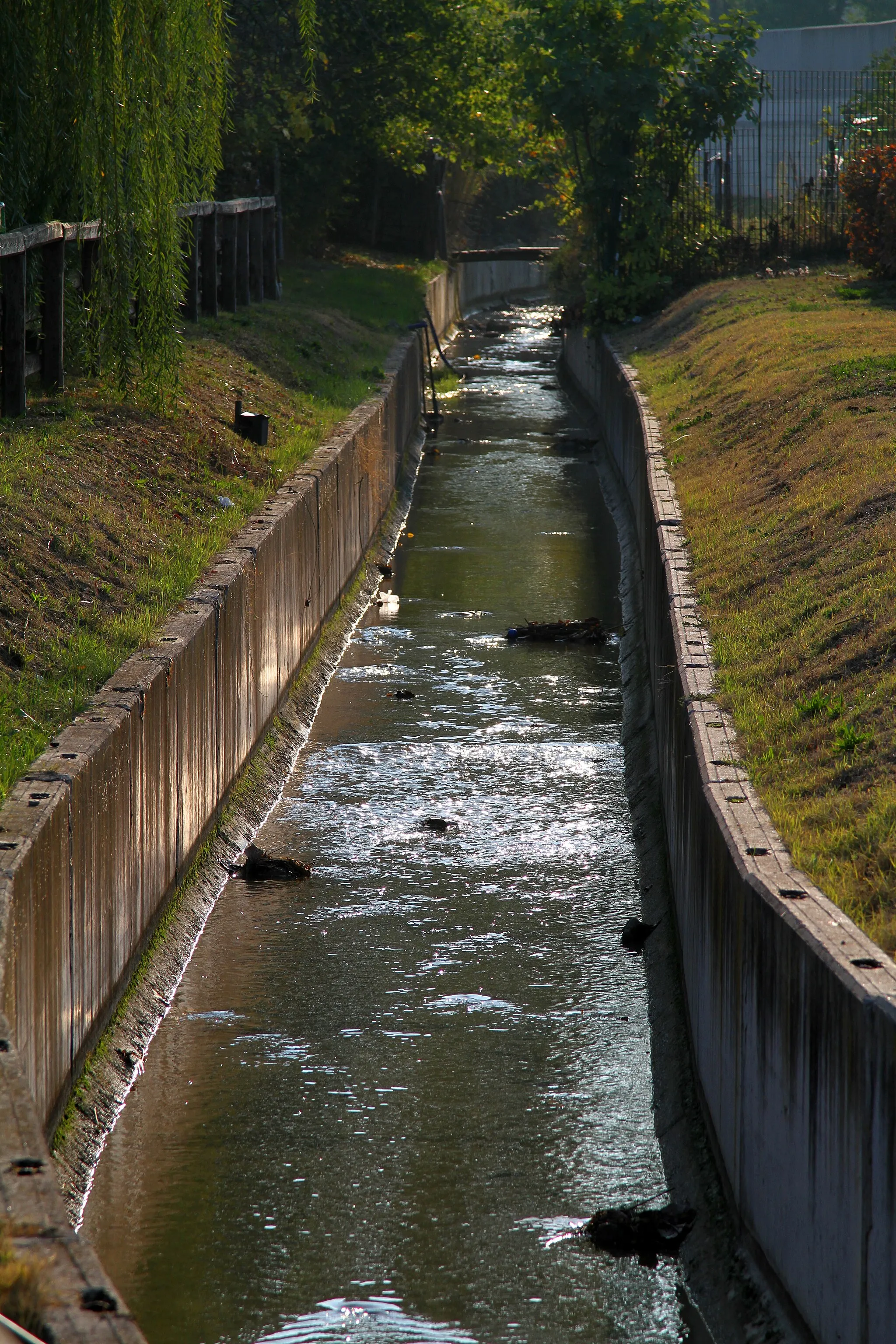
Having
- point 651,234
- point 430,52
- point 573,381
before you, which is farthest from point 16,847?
point 430,52

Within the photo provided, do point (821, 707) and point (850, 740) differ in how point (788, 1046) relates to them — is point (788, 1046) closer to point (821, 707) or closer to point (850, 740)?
point (850, 740)

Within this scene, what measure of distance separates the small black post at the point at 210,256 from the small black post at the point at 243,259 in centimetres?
162

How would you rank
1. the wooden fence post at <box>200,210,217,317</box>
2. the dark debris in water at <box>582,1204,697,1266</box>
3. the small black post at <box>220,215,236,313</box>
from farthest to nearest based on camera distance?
the small black post at <box>220,215,236,313</box>
the wooden fence post at <box>200,210,217,317</box>
the dark debris in water at <box>582,1204,697,1266</box>

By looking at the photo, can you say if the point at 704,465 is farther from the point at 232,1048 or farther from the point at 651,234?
the point at 651,234

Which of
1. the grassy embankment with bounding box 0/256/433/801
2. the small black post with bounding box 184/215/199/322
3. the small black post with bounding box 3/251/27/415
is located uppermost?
the small black post with bounding box 184/215/199/322

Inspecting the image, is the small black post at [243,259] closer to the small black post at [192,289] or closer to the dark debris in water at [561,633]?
the small black post at [192,289]

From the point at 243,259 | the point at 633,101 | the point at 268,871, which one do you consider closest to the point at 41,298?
the point at 268,871

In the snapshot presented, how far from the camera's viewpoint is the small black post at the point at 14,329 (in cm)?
1040

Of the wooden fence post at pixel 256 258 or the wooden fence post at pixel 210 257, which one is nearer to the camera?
the wooden fence post at pixel 210 257

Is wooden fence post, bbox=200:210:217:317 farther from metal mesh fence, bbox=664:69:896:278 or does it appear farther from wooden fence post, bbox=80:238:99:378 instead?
metal mesh fence, bbox=664:69:896:278

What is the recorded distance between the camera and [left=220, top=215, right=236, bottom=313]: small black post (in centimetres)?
1952


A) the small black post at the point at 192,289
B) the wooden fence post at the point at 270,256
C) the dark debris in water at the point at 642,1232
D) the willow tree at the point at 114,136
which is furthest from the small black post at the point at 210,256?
the dark debris in water at the point at 642,1232

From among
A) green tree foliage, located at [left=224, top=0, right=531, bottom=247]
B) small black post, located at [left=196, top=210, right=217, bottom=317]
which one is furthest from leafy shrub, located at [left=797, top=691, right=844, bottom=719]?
green tree foliage, located at [left=224, top=0, right=531, bottom=247]

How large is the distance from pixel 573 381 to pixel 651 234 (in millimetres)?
4395
